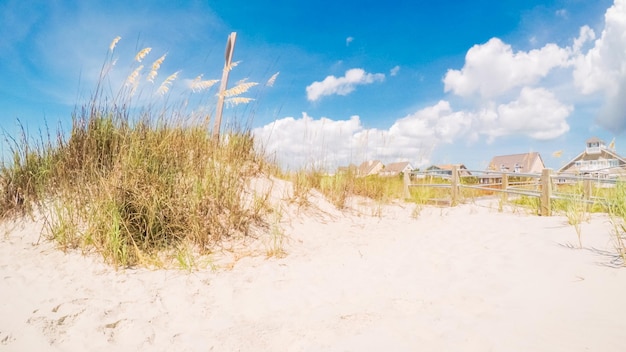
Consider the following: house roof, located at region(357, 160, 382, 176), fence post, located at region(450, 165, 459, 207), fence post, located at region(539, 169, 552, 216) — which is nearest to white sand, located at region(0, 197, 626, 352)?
fence post, located at region(539, 169, 552, 216)

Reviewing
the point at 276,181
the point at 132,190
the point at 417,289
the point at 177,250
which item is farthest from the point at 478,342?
the point at 276,181

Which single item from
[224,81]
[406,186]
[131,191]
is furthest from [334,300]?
[406,186]

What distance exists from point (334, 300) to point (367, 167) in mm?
5164

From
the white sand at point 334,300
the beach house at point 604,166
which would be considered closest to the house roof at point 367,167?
the white sand at point 334,300

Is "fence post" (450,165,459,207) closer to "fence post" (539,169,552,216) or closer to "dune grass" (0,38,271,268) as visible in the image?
"fence post" (539,169,552,216)

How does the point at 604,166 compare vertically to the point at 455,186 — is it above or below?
above

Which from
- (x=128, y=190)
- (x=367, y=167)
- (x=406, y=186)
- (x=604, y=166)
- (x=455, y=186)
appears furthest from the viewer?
(x=604, y=166)

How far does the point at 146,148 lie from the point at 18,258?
63.1 inches

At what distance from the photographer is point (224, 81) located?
Result: 20.4ft

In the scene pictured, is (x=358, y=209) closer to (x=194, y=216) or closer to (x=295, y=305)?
(x=194, y=216)

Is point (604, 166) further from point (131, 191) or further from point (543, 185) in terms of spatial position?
point (131, 191)

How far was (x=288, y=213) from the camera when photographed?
5.30 m

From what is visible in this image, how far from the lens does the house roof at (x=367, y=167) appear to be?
7.34 meters

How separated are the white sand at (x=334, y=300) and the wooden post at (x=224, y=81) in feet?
9.49
